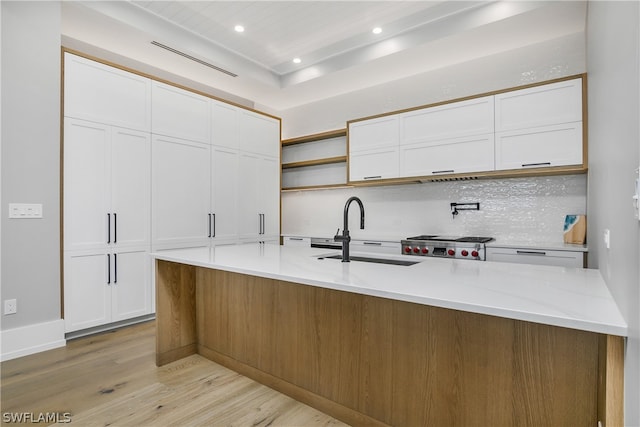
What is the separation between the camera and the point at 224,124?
4.31 meters

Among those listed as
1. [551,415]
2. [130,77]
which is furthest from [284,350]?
[130,77]

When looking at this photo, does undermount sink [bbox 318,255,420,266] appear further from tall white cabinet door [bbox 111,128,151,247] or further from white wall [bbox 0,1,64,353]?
white wall [bbox 0,1,64,353]

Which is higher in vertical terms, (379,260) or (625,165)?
(625,165)

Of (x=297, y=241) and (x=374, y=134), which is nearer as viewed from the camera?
(x=374, y=134)

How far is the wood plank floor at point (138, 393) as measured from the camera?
1.84 m

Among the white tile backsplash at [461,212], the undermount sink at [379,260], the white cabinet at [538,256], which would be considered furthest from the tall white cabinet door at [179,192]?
the white cabinet at [538,256]

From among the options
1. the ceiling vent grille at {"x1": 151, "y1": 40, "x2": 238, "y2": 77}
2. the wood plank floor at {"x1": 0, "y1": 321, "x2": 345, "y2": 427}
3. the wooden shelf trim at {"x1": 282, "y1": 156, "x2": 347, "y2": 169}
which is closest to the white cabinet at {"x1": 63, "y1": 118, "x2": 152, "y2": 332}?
the wood plank floor at {"x1": 0, "y1": 321, "x2": 345, "y2": 427}

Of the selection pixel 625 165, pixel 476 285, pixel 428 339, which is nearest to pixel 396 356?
pixel 428 339

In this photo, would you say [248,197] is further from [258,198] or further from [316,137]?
[316,137]

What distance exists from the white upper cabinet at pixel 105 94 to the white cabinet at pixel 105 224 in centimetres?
10

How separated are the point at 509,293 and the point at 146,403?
6.69ft

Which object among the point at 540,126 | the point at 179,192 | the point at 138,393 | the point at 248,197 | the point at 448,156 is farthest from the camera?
the point at 248,197

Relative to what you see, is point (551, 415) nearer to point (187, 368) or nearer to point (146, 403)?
point (146, 403)

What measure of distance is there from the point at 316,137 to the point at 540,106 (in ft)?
9.07
